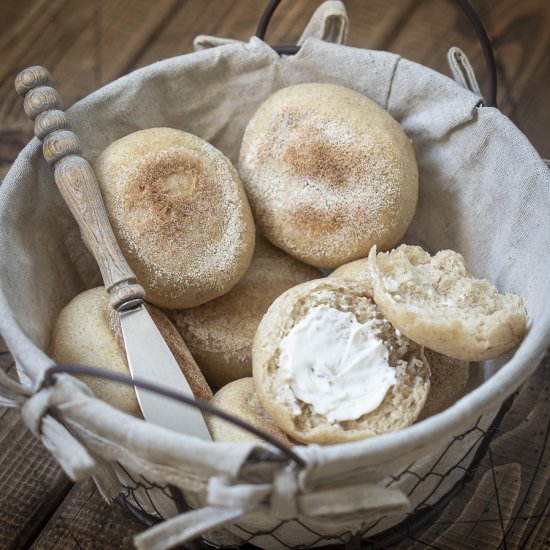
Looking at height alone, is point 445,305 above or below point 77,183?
below

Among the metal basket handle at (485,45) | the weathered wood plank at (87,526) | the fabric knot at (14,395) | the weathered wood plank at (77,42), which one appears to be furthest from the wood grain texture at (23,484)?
the metal basket handle at (485,45)

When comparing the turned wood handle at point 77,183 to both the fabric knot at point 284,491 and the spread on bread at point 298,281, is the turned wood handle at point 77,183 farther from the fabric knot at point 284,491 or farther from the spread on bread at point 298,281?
the fabric knot at point 284,491

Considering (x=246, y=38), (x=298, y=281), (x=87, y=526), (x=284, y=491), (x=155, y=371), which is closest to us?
(x=284, y=491)

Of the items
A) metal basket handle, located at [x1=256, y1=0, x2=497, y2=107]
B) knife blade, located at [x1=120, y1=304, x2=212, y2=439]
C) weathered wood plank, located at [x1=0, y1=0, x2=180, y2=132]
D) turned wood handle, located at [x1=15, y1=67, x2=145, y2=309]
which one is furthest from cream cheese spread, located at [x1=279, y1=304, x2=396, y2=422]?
weathered wood plank, located at [x1=0, y1=0, x2=180, y2=132]

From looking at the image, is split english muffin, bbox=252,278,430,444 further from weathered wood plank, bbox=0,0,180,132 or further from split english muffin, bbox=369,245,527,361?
weathered wood plank, bbox=0,0,180,132

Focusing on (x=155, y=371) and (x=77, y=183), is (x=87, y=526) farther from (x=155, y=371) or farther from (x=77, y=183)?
(x=77, y=183)

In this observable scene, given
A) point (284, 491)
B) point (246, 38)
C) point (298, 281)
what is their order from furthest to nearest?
point (246, 38), point (298, 281), point (284, 491)

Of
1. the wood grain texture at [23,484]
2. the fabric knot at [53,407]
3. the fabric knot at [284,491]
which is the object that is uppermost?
the fabric knot at [53,407]

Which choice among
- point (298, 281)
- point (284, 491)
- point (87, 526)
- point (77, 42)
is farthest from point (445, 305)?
point (77, 42)
